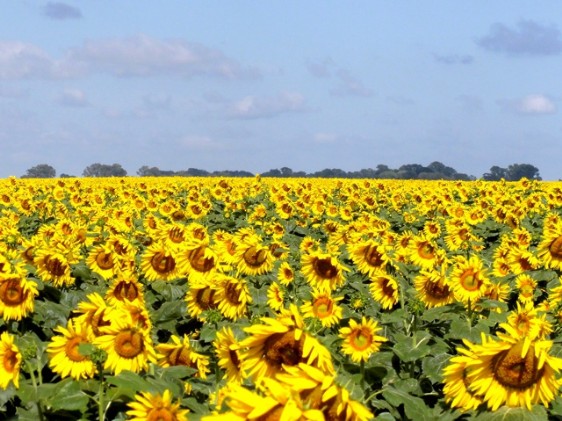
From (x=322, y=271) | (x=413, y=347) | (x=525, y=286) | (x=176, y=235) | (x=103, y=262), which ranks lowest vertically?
(x=413, y=347)

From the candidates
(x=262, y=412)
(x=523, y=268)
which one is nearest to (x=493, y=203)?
(x=523, y=268)

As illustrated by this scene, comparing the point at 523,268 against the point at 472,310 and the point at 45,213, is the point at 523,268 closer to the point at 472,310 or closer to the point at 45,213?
the point at 472,310

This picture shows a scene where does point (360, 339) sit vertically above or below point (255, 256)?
below

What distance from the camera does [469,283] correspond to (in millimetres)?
7426

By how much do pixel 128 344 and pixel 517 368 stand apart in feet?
7.16

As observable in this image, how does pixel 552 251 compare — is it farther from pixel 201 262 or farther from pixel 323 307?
pixel 201 262

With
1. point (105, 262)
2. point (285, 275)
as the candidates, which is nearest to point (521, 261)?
point (285, 275)

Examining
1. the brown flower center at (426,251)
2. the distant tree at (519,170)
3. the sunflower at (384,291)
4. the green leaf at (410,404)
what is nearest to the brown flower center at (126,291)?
the sunflower at (384,291)

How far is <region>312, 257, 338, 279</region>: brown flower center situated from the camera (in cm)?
847

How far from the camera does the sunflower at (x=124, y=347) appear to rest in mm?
4660

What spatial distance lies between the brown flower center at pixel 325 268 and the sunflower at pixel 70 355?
384 cm

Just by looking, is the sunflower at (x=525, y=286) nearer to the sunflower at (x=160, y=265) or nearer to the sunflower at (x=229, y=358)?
the sunflower at (x=160, y=265)

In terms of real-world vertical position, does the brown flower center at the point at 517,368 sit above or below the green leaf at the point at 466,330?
above

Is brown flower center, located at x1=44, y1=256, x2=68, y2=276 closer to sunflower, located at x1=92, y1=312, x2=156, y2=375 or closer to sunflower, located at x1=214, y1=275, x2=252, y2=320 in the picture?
sunflower, located at x1=214, y1=275, x2=252, y2=320
